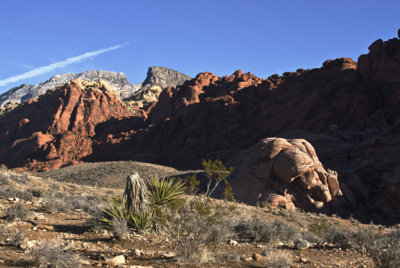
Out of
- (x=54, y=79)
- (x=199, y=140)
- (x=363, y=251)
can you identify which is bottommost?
(x=363, y=251)

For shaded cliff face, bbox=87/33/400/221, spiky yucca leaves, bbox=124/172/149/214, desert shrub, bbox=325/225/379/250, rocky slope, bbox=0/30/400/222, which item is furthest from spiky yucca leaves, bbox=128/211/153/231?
shaded cliff face, bbox=87/33/400/221

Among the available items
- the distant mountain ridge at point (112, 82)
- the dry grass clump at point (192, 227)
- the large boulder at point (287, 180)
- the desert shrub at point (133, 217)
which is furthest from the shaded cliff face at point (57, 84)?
the dry grass clump at point (192, 227)

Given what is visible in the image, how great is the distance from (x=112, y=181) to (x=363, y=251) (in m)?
35.0

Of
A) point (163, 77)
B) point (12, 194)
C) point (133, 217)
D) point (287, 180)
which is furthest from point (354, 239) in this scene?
point (163, 77)

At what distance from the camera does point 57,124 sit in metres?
73.7

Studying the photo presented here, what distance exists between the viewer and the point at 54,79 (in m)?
183

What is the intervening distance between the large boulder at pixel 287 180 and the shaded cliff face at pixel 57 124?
47.7m

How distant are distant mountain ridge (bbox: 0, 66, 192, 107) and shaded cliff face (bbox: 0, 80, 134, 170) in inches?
2454

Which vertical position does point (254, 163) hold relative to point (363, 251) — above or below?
above

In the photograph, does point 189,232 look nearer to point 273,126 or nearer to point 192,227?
point 192,227

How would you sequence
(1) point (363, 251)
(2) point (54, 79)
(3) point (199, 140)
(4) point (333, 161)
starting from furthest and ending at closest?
1. (2) point (54, 79)
2. (3) point (199, 140)
3. (4) point (333, 161)
4. (1) point (363, 251)

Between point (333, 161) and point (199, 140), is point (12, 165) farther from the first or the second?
point (333, 161)

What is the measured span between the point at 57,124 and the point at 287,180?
66156mm

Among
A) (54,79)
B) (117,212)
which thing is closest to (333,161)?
(117,212)
